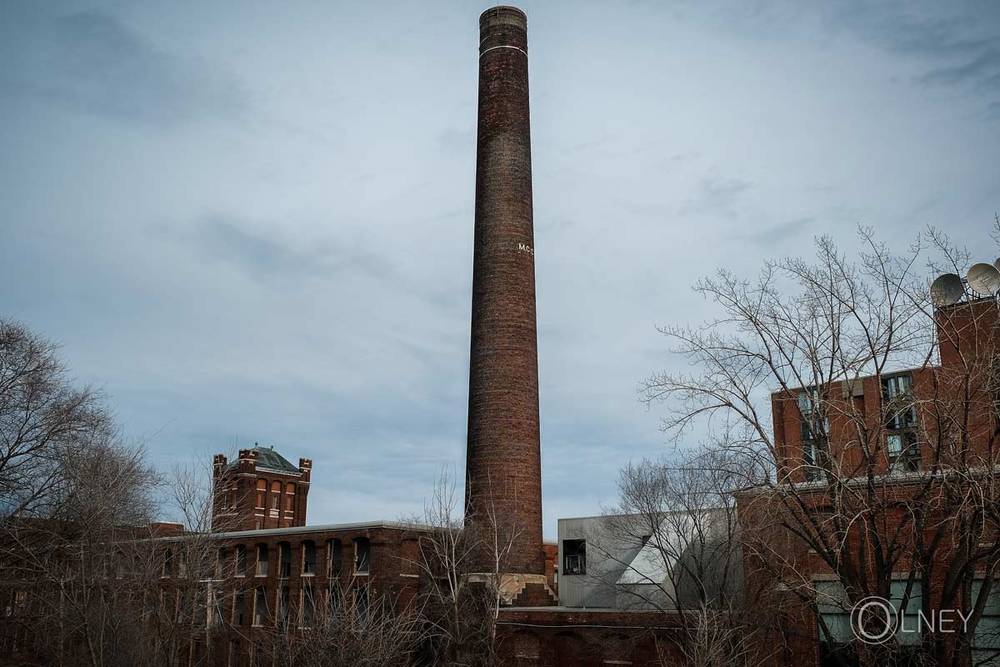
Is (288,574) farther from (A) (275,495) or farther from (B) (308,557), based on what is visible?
(A) (275,495)

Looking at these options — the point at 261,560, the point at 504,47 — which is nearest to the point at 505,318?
the point at 504,47

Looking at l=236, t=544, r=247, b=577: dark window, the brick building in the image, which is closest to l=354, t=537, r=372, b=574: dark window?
l=236, t=544, r=247, b=577: dark window

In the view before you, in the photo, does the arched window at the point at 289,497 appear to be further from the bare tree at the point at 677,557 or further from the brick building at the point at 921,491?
the brick building at the point at 921,491

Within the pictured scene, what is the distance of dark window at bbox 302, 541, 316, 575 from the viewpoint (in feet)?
136

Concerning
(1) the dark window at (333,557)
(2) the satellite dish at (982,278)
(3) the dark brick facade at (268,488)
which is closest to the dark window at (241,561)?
(1) the dark window at (333,557)

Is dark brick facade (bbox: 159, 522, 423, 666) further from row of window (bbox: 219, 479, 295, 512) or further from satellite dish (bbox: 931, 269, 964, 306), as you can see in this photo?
satellite dish (bbox: 931, 269, 964, 306)

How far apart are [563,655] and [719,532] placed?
23.2ft

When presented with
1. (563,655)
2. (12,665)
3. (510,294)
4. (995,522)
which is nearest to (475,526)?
(563,655)

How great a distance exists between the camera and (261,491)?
61031 millimetres

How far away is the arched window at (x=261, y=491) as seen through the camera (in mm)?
60625

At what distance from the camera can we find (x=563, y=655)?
103ft

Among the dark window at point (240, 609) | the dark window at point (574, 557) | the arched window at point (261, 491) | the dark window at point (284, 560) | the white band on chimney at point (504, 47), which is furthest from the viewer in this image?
the arched window at point (261, 491)

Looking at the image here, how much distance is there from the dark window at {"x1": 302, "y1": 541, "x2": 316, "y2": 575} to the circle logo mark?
28927mm

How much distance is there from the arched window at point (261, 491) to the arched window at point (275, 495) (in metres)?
0.68
